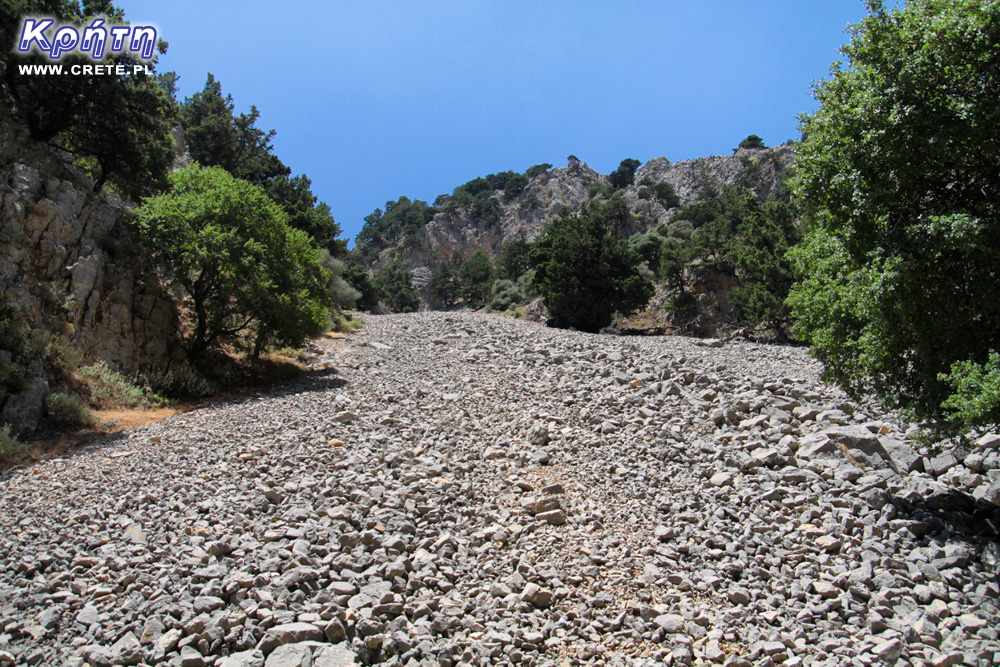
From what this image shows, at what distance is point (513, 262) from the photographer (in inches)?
2709

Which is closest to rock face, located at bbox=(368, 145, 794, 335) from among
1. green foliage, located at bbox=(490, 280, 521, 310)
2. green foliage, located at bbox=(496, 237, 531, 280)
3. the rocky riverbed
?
green foliage, located at bbox=(496, 237, 531, 280)

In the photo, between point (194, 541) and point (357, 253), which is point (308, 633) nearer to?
point (194, 541)

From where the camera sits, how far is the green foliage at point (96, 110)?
15523 mm

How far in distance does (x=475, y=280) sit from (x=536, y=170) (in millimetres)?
55388

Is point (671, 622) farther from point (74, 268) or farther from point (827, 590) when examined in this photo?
point (74, 268)

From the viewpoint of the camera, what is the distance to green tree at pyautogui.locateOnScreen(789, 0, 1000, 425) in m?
6.06

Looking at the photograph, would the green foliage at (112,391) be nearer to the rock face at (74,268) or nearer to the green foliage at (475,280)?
the rock face at (74,268)

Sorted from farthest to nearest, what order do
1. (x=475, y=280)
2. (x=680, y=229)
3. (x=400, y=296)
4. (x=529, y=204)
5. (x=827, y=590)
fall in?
(x=529, y=204), (x=400, y=296), (x=475, y=280), (x=680, y=229), (x=827, y=590)

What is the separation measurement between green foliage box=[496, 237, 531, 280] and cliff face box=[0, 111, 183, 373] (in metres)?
52.8

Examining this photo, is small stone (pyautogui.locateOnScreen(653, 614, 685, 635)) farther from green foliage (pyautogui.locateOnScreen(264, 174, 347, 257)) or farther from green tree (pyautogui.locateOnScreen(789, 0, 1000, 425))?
green foliage (pyautogui.locateOnScreen(264, 174, 347, 257))

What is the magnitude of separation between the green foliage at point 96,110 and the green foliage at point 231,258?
1.98 meters

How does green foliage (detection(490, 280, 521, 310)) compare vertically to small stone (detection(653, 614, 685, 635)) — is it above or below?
above

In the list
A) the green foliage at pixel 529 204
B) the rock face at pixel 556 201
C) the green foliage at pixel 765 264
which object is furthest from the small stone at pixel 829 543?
the green foliage at pixel 529 204

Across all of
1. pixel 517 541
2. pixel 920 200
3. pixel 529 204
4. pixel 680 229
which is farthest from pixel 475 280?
pixel 920 200
